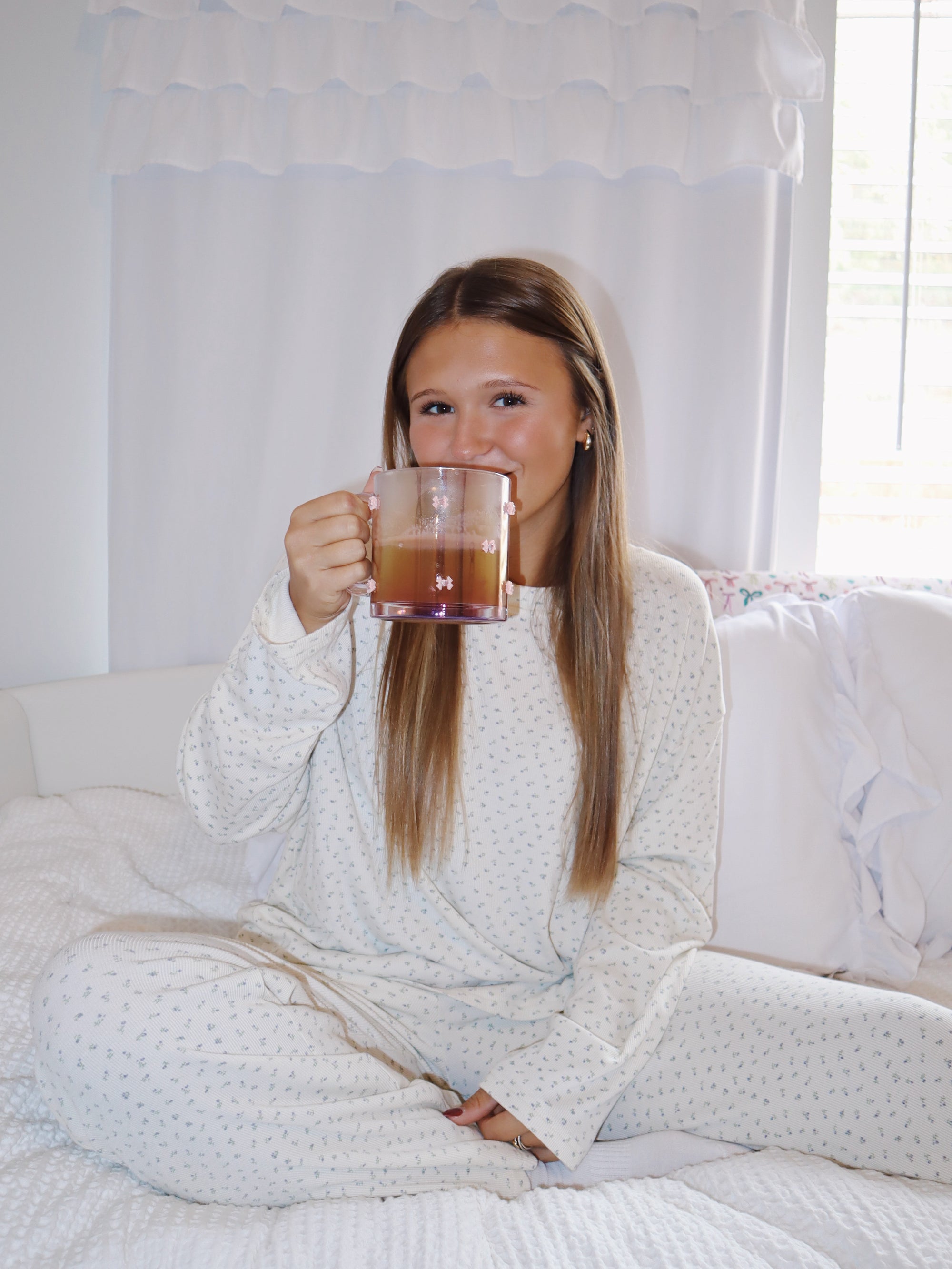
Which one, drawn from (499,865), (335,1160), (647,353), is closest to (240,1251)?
(335,1160)

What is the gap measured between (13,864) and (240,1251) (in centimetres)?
79

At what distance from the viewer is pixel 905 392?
2131mm

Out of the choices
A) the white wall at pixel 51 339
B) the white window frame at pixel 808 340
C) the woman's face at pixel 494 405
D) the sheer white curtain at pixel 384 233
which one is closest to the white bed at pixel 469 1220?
the woman's face at pixel 494 405

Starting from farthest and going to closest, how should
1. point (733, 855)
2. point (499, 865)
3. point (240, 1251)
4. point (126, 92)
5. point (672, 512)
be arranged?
point (672, 512) → point (126, 92) → point (733, 855) → point (499, 865) → point (240, 1251)

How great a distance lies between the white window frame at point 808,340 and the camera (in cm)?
208

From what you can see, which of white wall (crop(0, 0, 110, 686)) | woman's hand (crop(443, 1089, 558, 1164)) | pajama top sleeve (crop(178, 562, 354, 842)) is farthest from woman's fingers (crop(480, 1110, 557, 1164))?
white wall (crop(0, 0, 110, 686))

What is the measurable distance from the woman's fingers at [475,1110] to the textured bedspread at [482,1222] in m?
0.13

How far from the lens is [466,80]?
1.97 metres

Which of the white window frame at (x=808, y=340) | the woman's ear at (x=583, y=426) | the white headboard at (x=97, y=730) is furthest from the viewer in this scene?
the white window frame at (x=808, y=340)

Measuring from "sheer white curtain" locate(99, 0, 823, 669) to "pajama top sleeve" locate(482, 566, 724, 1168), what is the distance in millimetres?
787

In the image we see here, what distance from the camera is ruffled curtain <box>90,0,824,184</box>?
1893 millimetres

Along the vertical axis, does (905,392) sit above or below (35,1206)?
above

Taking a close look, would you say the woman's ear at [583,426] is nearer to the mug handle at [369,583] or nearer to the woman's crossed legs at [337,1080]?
the mug handle at [369,583]

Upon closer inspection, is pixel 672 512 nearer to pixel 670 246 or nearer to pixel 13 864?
pixel 670 246
